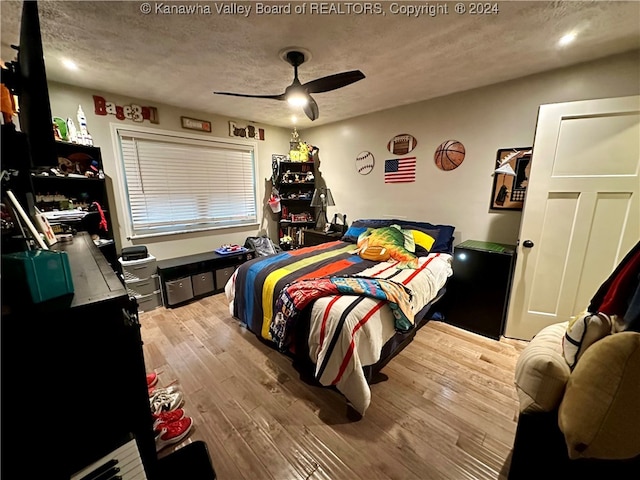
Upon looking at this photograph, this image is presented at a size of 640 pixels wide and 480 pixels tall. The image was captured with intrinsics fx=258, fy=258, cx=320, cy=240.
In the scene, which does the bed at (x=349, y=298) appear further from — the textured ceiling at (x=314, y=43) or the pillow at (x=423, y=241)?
the textured ceiling at (x=314, y=43)

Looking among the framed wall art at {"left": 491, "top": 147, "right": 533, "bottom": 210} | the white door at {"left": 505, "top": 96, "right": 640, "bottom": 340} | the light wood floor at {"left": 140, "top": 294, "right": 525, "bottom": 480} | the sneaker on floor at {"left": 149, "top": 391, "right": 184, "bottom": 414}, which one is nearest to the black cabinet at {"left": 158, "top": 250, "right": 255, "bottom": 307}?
the light wood floor at {"left": 140, "top": 294, "right": 525, "bottom": 480}

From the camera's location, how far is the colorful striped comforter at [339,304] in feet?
5.05

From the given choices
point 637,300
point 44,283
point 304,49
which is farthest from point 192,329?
point 637,300

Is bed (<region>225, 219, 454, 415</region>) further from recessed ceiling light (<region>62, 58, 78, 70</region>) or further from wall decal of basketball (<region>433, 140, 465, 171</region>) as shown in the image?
recessed ceiling light (<region>62, 58, 78, 70</region>)

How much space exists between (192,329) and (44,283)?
6.68ft

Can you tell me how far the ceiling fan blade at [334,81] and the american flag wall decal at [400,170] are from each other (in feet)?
5.50

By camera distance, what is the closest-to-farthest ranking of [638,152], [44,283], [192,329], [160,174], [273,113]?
[44,283] < [638,152] < [192,329] < [160,174] < [273,113]

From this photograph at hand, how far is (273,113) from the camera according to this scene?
351cm

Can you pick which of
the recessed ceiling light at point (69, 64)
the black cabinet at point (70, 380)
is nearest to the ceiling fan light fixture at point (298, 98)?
the black cabinet at point (70, 380)

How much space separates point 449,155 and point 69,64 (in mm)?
3691

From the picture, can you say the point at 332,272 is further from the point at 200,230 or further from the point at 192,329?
the point at 200,230

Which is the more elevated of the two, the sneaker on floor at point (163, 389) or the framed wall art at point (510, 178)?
the framed wall art at point (510, 178)

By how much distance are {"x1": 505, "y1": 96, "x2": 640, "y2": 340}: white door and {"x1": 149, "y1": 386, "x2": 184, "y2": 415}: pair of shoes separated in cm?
285

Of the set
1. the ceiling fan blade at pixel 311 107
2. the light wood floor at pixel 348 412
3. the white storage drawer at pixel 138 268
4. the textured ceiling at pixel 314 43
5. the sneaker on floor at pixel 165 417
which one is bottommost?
the light wood floor at pixel 348 412
